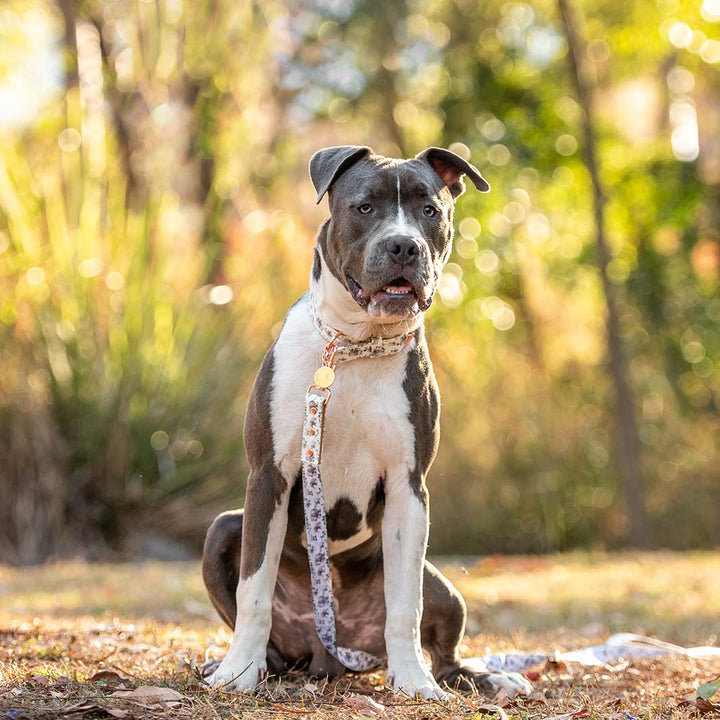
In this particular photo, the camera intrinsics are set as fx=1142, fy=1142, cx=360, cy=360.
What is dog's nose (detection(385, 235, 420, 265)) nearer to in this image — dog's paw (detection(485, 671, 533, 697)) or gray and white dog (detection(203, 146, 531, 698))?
gray and white dog (detection(203, 146, 531, 698))

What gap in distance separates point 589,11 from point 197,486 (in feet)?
26.1

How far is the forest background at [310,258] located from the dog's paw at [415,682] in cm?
594

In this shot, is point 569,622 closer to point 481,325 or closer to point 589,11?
Answer: point 481,325

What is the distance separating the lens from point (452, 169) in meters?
4.24

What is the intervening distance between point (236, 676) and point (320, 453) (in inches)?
30.2

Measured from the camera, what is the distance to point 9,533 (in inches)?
392

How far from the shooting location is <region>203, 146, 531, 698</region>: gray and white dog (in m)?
3.73

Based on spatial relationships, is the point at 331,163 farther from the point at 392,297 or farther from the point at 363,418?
the point at 363,418

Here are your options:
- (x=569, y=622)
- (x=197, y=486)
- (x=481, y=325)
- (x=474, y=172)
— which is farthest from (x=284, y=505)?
(x=481, y=325)

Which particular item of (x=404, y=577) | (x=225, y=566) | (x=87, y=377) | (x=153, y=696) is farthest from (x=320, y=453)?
(x=87, y=377)

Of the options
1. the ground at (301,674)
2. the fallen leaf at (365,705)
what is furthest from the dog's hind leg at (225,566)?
the fallen leaf at (365,705)

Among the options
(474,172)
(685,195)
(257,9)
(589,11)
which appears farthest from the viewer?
(589,11)

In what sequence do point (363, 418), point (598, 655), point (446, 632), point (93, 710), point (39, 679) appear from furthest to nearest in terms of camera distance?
point (598, 655)
point (446, 632)
point (363, 418)
point (39, 679)
point (93, 710)

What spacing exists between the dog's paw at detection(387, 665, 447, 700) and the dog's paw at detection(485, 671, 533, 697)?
1.16 feet
